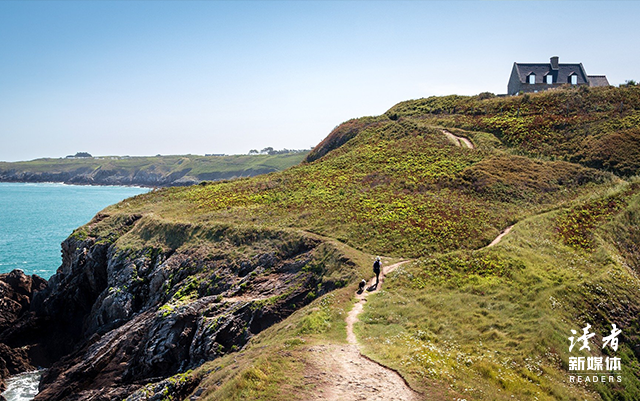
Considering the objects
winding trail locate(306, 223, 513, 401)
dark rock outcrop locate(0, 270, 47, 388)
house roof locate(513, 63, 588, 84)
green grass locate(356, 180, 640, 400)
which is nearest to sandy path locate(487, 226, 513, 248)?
green grass locate(356, 180, 640, 400)

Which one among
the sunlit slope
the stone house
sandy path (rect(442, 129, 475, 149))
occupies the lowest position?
the sunlit slope

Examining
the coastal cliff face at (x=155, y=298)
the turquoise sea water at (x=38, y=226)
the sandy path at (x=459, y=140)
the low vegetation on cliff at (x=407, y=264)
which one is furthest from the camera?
the turquoise sea water at (x=38, y=226)

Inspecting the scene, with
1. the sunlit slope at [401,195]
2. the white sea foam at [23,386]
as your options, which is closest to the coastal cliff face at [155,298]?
the white sea foam at [23,386]

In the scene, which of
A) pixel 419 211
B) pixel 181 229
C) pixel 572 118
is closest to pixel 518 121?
pixel 572 118

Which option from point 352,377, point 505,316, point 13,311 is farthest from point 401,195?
point 13,311

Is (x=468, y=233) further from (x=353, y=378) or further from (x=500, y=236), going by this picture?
(x=353, y=378)

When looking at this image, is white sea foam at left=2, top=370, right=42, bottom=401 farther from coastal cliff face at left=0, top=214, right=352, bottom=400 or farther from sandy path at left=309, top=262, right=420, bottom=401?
sandy path at left=309, top=262, right=420, bottom=401

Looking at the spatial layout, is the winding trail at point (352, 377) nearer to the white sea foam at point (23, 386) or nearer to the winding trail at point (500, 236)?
the winding trail at point (500, 236)

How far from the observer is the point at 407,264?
3347cm

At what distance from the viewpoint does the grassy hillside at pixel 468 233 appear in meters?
20.2

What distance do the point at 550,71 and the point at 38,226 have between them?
134182 mm

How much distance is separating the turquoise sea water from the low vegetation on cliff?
28.0m

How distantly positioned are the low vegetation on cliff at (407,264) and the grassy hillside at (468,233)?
157 mm

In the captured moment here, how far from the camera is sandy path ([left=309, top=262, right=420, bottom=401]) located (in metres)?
17.0
